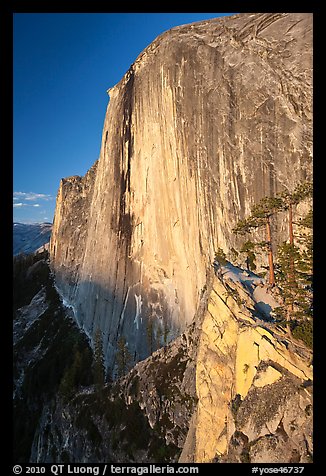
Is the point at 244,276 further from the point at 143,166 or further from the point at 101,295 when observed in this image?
the point at 101,295

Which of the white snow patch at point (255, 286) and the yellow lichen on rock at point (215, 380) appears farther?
the white snow patch at point (255, 286)

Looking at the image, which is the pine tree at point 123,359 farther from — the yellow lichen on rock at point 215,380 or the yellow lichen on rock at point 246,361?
the yellow lichen on rock at point 246,361

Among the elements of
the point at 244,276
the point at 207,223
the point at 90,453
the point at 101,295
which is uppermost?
the point at 207,223

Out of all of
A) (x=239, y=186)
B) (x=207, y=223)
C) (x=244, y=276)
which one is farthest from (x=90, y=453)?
(x=239, y=186)

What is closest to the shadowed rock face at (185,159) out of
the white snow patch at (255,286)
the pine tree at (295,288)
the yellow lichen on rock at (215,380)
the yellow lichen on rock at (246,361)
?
the white snow patch at (255,286)

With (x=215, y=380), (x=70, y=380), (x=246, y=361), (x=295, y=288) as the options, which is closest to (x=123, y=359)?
(x=70, y=380)

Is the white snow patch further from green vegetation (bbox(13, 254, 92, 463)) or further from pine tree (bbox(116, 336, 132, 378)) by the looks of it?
green vegetation (bbox(13, 254, 92, 463))

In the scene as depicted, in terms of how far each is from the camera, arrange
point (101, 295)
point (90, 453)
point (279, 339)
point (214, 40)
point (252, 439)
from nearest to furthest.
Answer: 1. point (252, 439)
2. point (279, 339)
3. point (90, 453)
4. point (214, 40)
5. point (101, 295)

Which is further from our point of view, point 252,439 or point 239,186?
point 239,186

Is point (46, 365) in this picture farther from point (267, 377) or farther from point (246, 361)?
point (267, 377)
